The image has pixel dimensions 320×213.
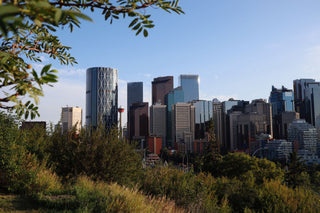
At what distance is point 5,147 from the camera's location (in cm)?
1070

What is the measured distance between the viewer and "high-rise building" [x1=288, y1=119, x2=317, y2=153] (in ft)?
573

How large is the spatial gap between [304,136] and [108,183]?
192m

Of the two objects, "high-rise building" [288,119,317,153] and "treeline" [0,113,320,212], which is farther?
"high-rise building" [288,119,317,153]

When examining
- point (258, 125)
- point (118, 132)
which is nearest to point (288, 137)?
point (258, 125)

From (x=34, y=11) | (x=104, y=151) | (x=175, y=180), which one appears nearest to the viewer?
(x=34, y=11)

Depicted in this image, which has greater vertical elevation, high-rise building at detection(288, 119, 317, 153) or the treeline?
the treeline

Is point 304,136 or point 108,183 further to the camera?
point 304,136

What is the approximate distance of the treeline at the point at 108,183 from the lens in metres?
8.23

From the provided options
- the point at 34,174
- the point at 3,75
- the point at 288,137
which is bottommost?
the point at 288,137

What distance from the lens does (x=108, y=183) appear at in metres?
12.3

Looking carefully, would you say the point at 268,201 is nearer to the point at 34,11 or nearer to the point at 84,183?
the point at 84,183

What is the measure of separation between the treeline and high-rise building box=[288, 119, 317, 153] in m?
188

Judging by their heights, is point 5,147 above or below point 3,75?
below

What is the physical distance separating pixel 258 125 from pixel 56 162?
19996cm
